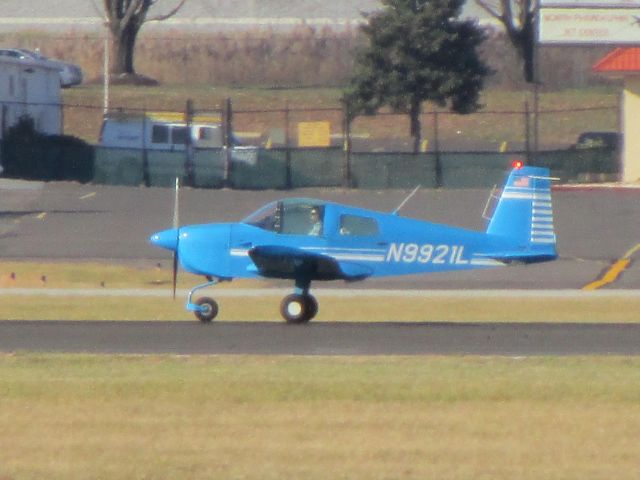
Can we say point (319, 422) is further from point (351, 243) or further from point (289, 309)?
point (289, 309)

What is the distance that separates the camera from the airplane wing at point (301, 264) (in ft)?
59.2

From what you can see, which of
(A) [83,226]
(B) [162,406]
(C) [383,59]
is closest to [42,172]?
(A) [83,226]

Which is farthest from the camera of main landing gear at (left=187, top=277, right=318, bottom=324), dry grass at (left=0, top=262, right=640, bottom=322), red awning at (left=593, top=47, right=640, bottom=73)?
red awning at (left=593, top=47, right=640, bottom=73)

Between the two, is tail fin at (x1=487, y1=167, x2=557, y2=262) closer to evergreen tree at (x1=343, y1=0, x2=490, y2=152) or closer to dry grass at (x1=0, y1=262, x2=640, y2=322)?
dry grass at (x1=0, y1=262, x2=640, y2=322)

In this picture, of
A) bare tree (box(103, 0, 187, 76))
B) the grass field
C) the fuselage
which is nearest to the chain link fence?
the fuselage

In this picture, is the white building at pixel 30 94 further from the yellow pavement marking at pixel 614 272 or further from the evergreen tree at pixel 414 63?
the yellow pavement marking at pixel 614 272

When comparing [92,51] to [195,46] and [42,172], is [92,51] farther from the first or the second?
[42,172]

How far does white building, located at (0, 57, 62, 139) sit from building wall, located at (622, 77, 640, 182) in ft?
53.6

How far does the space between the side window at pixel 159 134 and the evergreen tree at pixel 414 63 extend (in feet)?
23.1

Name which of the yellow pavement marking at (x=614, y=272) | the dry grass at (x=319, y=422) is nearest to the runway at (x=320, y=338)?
the dry grass at (x=319, y=422)

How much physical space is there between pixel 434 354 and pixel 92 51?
5873 centimetres

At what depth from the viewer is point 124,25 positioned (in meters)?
62.0

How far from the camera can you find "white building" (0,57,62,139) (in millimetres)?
42500

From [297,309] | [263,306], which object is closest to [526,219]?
[297,309]
